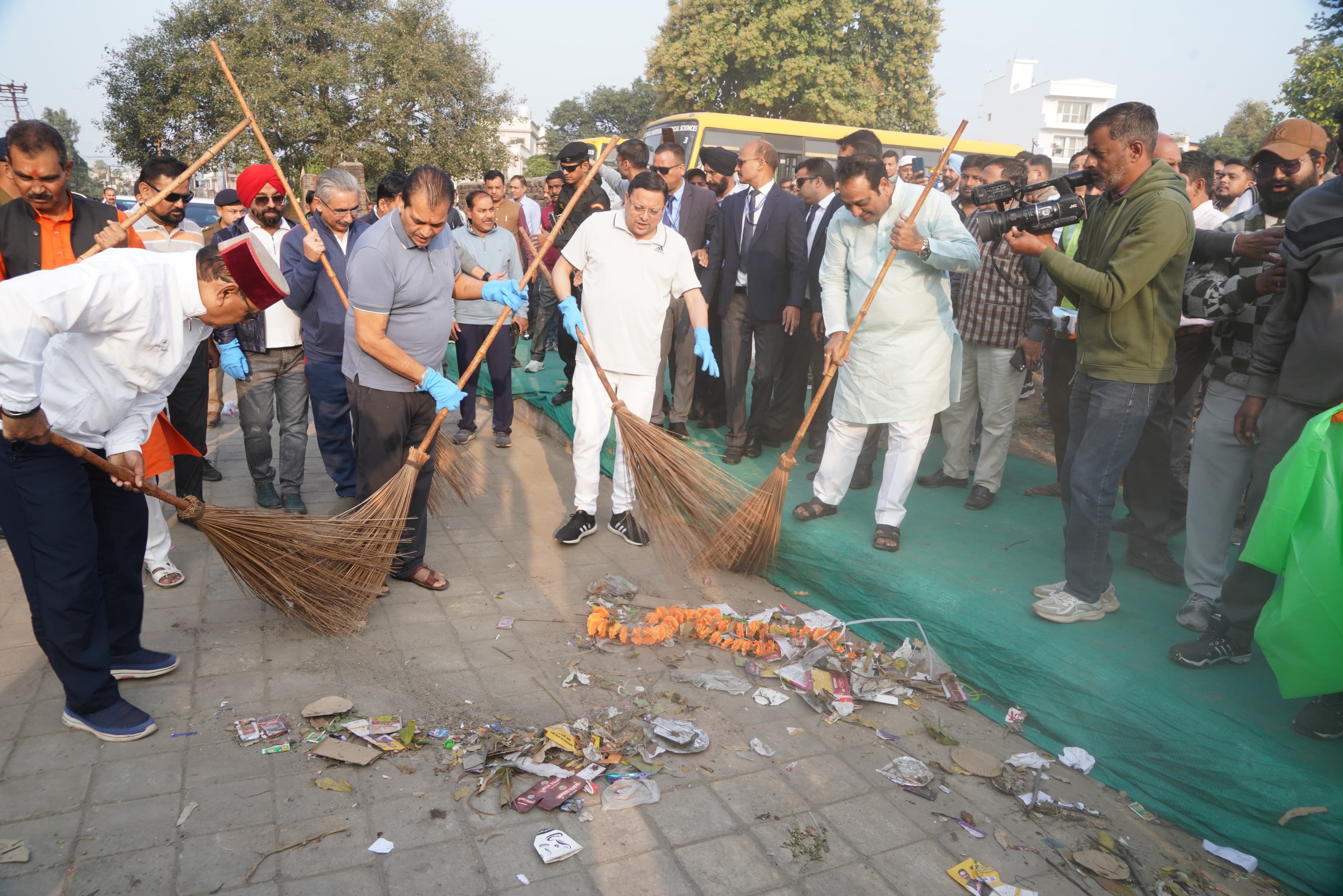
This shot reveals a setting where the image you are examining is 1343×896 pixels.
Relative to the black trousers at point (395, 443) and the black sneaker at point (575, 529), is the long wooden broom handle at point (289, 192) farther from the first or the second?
the black sneaker at point (575, 529)

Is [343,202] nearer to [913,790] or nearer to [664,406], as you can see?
[664,406]

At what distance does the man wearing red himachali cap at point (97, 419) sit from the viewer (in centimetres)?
260

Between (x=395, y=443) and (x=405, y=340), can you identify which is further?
(x=395, y=443)

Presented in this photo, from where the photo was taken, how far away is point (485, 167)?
24.9m

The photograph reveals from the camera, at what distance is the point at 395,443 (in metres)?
3.87

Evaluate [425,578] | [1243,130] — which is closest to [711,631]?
[425,578]

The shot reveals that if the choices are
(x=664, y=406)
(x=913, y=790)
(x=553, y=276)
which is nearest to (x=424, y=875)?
(x=913, y=790)

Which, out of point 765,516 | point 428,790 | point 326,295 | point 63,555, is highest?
point 326,295

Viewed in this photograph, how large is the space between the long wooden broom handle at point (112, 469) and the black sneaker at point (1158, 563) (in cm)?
413

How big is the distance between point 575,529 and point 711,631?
1267mm

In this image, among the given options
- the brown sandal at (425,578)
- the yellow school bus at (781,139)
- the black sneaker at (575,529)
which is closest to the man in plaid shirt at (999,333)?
the black sneaker at (575,529)

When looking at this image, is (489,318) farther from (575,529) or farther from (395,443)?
(395,443)

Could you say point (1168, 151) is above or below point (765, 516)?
above

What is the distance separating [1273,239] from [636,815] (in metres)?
3.27
